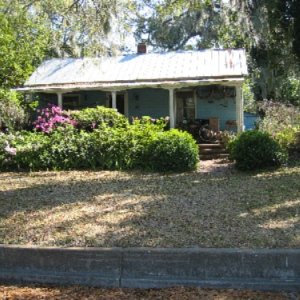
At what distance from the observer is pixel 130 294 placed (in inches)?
184

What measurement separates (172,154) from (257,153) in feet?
6.47

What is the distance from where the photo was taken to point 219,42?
27031 mm

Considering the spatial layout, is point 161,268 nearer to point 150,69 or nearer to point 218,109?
point 218,109

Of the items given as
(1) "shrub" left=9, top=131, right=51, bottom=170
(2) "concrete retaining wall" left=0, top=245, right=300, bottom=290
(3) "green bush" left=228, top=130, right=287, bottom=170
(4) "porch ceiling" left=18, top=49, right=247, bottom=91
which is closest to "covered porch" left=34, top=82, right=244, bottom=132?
(4) "porch ceiling" left=18, top=49, right=247, bottom=91

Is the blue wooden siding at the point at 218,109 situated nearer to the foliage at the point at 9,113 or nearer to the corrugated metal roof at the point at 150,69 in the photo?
the corrugated metal roof at the point at 150,69

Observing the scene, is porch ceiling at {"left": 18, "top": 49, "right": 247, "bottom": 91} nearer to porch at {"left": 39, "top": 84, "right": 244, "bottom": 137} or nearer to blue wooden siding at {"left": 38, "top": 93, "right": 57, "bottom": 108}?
porch at {"left": 39, "top": 84, "right": 244, "bottom": 137}

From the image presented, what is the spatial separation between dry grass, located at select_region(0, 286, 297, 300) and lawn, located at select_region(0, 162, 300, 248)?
2.64ft

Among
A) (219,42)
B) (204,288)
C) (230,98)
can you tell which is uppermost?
(219,42)

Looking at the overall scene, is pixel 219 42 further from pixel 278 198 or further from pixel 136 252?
pixel 136 252

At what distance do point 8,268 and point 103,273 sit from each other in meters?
1.04

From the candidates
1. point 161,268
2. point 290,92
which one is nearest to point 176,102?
point 290,92

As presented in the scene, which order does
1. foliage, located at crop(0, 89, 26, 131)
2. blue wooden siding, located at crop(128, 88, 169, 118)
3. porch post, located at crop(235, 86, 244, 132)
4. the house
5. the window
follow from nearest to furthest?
foliage, located at crop(0, 89, 26, 131) → porch post, located at crop(235, 86, 244, 132) → the house → blue wooden siding, located at crop(128, 88, 169, 118) → the window

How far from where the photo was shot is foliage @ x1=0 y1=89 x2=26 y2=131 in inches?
527

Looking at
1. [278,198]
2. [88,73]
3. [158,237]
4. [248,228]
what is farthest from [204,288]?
[88,73]
